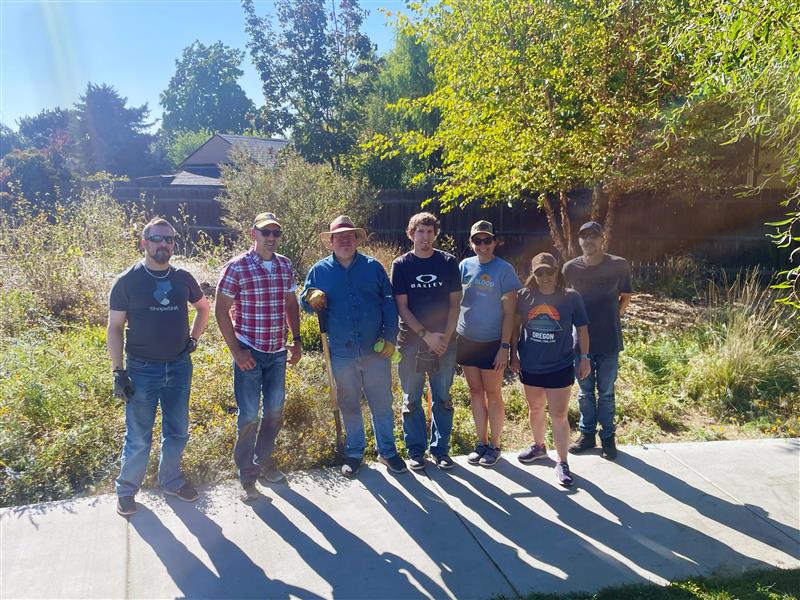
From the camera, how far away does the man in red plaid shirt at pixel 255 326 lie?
3943mm

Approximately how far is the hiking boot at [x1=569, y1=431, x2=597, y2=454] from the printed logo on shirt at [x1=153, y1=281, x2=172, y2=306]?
338cm

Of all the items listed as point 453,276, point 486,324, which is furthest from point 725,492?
point 453,276

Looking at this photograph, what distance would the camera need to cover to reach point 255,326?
13.2 feet

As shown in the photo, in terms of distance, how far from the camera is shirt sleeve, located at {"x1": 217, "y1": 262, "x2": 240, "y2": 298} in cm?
391

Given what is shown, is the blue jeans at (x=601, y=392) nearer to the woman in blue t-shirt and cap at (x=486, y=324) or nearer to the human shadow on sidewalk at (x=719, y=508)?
the human shadow on sidewalk at (x=719, y=508)

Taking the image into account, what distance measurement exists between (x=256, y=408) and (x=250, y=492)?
57 centimetres

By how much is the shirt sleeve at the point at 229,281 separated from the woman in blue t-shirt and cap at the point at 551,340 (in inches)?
79.8

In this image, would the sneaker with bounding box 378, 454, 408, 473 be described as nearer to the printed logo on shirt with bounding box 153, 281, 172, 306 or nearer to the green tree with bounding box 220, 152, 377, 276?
the printed logo on shirt with bounding box 153, 281, 172, 306

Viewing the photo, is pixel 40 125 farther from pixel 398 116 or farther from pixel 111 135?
pixel 398 116

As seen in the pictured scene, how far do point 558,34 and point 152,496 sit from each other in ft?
23.4

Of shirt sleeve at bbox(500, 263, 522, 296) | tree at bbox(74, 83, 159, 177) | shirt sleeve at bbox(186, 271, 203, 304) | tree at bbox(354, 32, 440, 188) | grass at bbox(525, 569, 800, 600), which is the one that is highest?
tree at bbox(74, 83, 159, 177)

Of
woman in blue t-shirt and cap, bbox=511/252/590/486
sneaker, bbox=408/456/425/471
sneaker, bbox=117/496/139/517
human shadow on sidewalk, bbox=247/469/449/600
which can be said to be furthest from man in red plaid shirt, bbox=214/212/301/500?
woman in blue t-shirt and cap, bbox=511/252/590/486

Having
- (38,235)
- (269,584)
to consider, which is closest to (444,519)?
(269,584)

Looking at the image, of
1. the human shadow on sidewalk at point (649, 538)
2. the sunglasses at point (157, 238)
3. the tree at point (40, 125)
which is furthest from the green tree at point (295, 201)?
the tree at point (40, 125)
